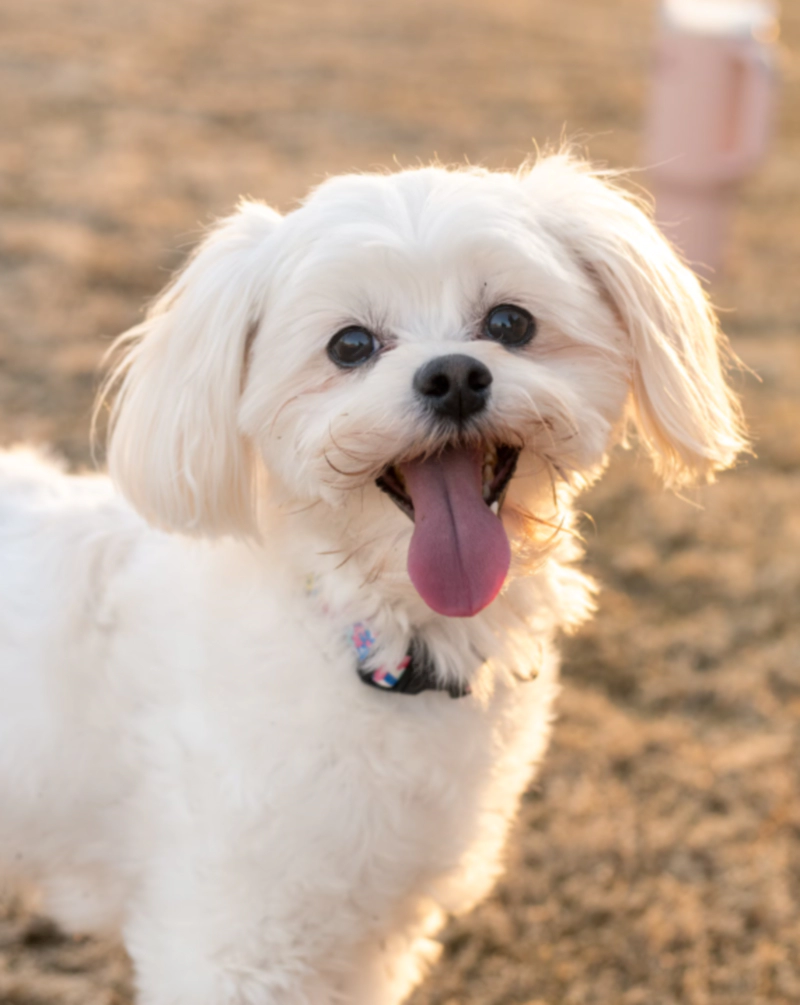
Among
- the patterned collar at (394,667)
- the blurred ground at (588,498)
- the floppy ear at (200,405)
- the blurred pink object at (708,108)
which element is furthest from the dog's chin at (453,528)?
the blurred pink object at (708,108)

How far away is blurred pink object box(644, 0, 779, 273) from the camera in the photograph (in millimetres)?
5164

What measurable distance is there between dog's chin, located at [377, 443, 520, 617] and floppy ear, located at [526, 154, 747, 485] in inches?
11.9

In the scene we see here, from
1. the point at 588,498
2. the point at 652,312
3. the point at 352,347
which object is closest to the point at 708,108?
the point at 588,498

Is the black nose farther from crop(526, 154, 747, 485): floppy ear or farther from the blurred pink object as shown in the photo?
the blurred pink object

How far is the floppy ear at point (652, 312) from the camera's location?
5.62ft

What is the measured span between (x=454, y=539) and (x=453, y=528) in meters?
0.02

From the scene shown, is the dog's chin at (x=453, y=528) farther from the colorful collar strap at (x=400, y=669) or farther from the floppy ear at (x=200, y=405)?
the floppy ear at (x=200, y=405)

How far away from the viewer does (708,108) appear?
17.2ft

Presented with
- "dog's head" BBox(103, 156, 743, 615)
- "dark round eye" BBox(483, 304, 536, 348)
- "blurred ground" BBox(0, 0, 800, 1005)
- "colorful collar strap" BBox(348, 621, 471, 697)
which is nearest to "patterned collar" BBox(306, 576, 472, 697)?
"colorful collar strap" BBox(348, 621, 471, 697)

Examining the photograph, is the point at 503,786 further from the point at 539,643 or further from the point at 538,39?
the point at 538,39

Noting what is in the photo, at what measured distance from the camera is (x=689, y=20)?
535cm

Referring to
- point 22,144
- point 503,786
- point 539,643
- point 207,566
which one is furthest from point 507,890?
point 22,144

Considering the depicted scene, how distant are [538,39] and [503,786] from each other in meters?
9.56

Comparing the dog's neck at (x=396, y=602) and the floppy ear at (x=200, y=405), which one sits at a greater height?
the floppy ear at (x=200, y=405)
